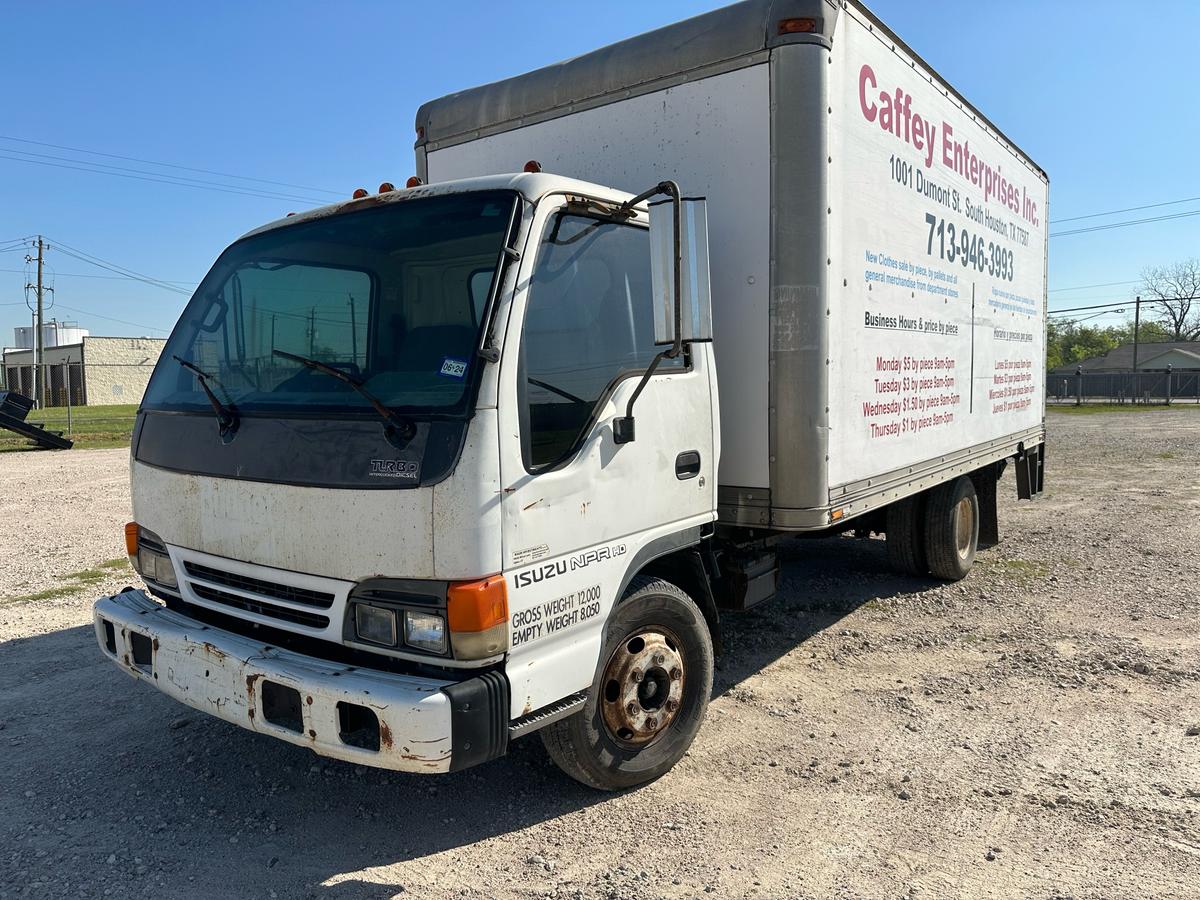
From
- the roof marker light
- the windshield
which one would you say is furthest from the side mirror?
the roof marker light

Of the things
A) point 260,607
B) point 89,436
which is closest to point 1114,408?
point 89,436

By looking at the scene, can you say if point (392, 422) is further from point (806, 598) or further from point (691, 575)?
point (806, 598)

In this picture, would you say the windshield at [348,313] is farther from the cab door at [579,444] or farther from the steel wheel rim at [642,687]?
the steel wheel rim at [642,687]

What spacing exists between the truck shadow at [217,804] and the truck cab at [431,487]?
1.79 ft

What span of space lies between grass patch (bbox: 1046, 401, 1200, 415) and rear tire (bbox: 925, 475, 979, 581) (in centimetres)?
3320

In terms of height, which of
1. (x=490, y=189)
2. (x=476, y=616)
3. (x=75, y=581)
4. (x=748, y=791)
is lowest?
(x=748, y=791)

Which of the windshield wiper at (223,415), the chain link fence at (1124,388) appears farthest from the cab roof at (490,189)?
the chain link fence at (1124,388)

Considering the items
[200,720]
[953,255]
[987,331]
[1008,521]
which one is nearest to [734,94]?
[953,255]

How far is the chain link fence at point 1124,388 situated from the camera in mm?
43303

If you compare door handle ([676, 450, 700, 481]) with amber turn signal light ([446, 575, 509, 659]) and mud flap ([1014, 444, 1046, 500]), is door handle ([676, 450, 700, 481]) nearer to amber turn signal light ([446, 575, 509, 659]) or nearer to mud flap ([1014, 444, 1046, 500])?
amber turn signal light ([446, 575, 509, 659])

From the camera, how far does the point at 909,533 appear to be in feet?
22.6

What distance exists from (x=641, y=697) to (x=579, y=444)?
1.17 meters

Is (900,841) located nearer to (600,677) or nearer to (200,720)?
(600,677)

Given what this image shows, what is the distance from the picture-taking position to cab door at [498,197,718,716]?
288 centimetres
